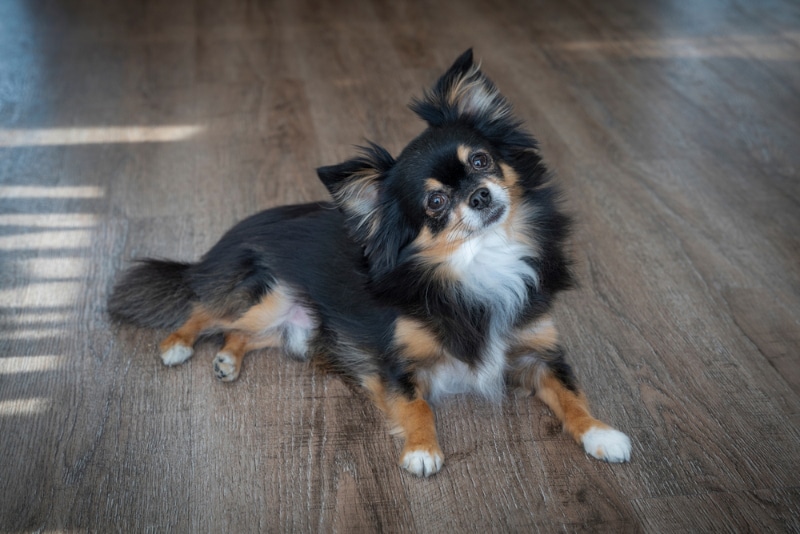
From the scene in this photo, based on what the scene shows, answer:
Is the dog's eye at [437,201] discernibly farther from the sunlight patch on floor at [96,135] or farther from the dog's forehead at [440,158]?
the sunlight patch on floor at [96,135]

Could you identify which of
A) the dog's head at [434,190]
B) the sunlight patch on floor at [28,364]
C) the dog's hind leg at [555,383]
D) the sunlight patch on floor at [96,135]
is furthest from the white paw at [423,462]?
the sunlight patch on floor at [96,135]

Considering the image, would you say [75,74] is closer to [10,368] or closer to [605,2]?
[10,368]

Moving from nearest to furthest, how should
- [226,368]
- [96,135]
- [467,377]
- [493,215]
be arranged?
[493,215] < [467,377] < [226,368] < [96,135]

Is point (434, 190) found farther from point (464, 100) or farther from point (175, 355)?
point (175, 355)

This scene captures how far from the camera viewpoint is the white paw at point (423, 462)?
1.89 meters

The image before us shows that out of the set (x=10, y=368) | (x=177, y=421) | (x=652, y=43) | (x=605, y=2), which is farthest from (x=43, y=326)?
(x=605, y=2)

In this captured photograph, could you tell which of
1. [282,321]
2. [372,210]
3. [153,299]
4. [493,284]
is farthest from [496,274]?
[153,299]

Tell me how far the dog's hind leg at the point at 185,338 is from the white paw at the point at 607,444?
114cm

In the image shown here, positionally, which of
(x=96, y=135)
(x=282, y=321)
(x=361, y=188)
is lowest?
(x=96, y=135)

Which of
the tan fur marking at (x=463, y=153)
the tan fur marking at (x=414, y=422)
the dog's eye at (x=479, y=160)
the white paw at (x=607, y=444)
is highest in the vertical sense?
the tan fur marking at (x=463, y=153)

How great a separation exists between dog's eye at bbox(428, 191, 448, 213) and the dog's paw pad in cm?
74

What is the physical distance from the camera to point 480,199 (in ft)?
6.47

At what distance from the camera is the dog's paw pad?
2.25 meters

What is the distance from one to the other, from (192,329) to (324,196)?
0.96 metres
